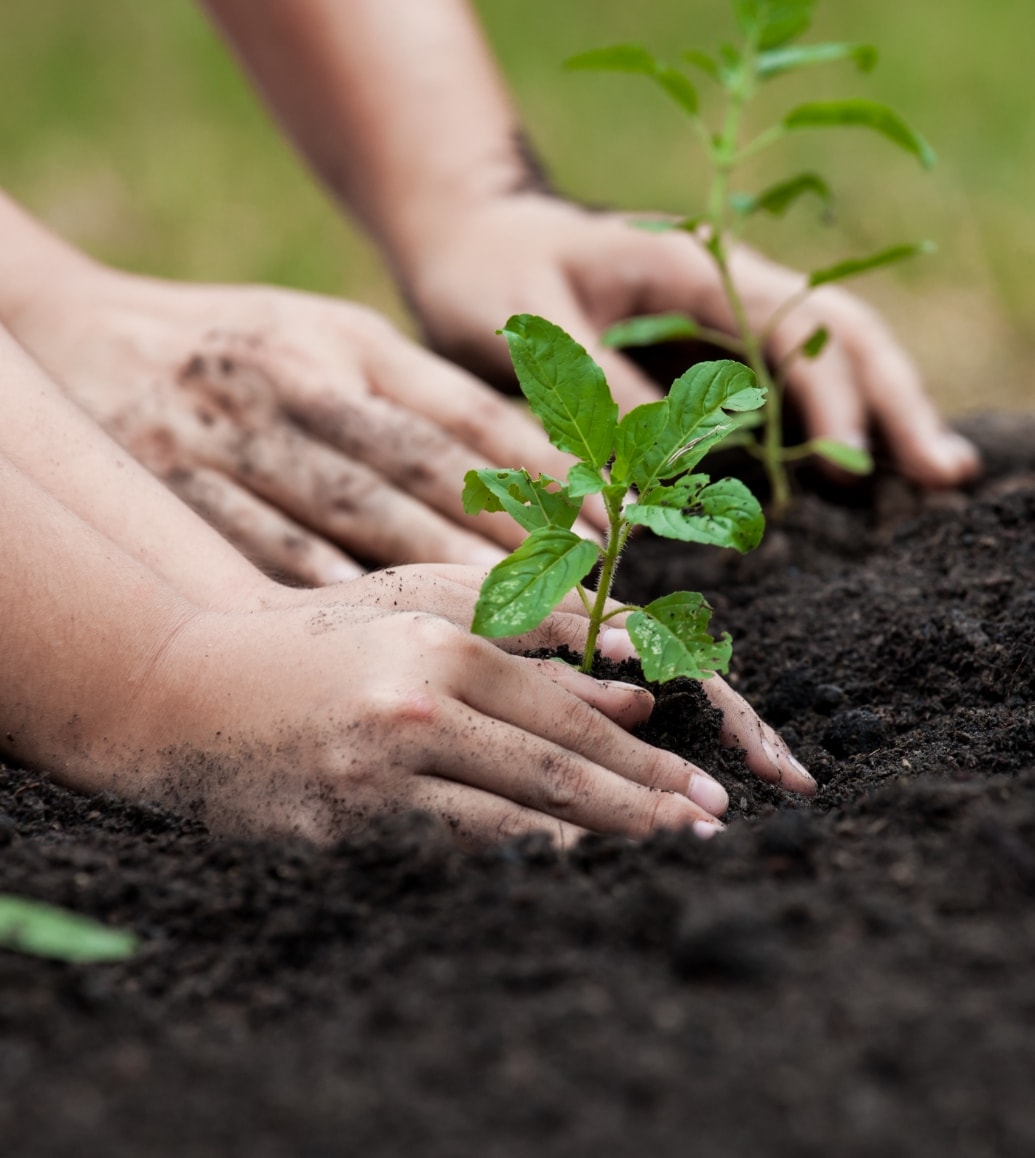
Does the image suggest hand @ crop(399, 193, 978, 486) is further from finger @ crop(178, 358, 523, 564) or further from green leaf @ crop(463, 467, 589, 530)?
green leaf @ crop(463, 467, 589, 530)

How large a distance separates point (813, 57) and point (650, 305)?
2.28 ft

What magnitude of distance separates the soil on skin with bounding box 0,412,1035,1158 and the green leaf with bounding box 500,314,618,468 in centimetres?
32

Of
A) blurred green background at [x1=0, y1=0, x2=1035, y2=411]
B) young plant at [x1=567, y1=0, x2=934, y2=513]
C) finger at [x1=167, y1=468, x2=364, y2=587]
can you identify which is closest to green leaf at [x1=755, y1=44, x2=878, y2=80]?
young plant at [x1=567, y1=0, x2=934, y2=513]

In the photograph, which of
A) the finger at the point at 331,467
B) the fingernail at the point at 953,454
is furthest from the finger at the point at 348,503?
the fingernail at the point at 953,454

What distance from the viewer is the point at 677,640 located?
1.22 meters

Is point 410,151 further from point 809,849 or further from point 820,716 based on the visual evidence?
point 809,849

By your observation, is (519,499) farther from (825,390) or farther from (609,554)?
(825,390)

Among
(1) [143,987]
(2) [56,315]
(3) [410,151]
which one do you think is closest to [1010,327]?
(3) [410,151]

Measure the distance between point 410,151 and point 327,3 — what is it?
360mm

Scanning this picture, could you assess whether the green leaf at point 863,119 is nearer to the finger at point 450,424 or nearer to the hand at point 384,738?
the finger at point 450,424

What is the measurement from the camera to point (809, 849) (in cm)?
104

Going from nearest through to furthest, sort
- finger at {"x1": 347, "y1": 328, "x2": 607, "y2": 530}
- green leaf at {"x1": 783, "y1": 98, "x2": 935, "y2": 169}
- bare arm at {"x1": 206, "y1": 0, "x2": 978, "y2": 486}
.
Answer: green leaf at {"x1": 783, "y1": 98, "x2": 935, "y2": 169}
finger at {"x1": 347, "y1": 328, "x2": 607, "y2": 530}
bare arm at {"x1": 206, "y1": 0, "x2": 978, "y2": 486}

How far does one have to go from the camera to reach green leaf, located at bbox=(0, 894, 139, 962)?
916 millimetres

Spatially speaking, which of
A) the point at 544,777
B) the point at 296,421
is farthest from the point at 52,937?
the point at 296,421
